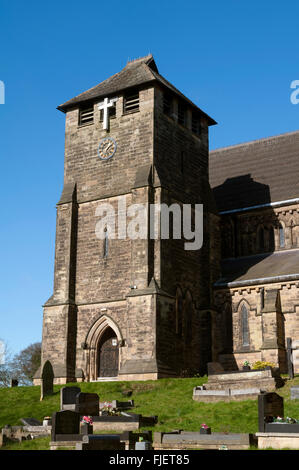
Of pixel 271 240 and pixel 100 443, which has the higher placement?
pixel 271 240

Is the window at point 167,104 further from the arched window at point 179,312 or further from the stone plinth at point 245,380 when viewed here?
the stone plinth at point 245,380

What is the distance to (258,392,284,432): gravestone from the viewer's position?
18406 mm

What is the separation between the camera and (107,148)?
122ft

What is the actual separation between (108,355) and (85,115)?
1330cm

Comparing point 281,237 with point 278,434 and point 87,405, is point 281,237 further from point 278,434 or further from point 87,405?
point 278,434

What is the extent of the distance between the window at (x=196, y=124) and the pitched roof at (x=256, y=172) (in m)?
5.17

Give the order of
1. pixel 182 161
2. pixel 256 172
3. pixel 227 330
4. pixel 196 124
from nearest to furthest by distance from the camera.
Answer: pixel 227 330 < pixel 182 161 < pixel 196 124 < pixel 256 172

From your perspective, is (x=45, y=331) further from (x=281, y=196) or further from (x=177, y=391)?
(x=281, y=196)

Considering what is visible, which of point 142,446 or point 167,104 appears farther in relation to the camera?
point 167,104

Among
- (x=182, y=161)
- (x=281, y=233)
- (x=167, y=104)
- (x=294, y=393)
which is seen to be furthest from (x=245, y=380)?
(x=167, y=104)

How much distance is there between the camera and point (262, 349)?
33.2m

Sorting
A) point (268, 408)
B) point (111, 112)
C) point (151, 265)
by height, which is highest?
point (111, 112)

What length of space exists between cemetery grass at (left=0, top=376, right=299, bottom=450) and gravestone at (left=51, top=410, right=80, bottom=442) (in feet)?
1.93

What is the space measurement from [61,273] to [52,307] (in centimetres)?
181
